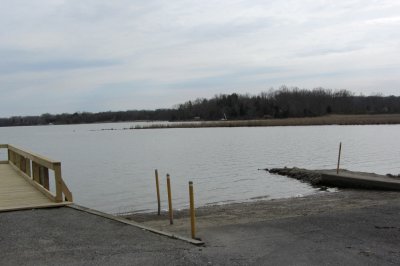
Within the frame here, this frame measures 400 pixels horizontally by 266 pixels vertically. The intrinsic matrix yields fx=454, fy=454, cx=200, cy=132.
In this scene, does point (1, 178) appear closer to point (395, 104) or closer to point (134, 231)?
point (134, 231)

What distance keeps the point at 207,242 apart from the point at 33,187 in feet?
20.6

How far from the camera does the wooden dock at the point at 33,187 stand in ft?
30.0

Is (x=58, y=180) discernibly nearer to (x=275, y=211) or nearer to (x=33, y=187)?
(x=33, y=187)

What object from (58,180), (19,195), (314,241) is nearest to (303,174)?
(19,195)

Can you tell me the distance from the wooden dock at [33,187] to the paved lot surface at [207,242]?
62 cm

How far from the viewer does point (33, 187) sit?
37.9 ft

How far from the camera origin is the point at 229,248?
6.53 m

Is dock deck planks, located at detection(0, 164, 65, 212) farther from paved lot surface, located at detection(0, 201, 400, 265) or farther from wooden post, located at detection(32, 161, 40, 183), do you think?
paved lot surface, located at detection(0, 201, 400, 265)

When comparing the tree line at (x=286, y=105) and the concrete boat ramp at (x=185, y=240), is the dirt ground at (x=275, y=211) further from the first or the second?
the tree line at (x=286, y=105)

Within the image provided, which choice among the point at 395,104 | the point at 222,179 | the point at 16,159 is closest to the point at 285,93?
the point at 395,104

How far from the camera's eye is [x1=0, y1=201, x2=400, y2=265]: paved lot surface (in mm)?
5789

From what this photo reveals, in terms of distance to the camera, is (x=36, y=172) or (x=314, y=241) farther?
(x=36, y=172)

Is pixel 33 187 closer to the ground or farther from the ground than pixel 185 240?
farther from the ground

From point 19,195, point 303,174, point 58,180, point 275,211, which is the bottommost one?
point 303,174
